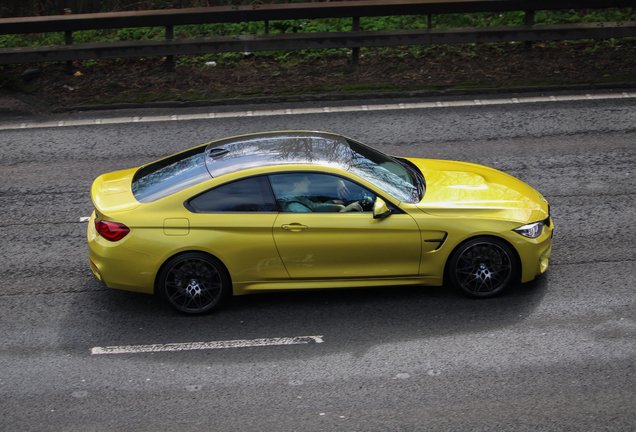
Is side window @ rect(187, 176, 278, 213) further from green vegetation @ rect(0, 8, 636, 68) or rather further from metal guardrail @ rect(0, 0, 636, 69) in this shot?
green vegetation @ rect(0, 8, 636, 68)

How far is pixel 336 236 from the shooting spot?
610 cm

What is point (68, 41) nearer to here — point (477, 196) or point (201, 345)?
point (201, 345)

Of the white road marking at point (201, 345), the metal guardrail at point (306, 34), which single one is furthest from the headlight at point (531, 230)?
the metal guardrail at point (306, 34)

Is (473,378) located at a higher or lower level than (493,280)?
lower

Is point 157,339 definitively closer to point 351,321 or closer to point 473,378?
point 351,321

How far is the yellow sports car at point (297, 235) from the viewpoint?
20.0 feet

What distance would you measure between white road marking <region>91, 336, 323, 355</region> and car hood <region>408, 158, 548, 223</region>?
1.68 meters

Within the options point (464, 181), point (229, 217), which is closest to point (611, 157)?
point (464, 181)

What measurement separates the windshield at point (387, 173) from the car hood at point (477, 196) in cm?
13

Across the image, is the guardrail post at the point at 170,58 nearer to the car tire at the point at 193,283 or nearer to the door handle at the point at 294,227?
the car tire at the point at 193,283

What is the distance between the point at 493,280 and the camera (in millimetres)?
6289

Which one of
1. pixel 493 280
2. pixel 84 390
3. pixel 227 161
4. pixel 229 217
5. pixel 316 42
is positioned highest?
pixel 316 42

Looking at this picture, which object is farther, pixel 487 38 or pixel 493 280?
pixel 487 38

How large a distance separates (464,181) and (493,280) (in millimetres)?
1113
